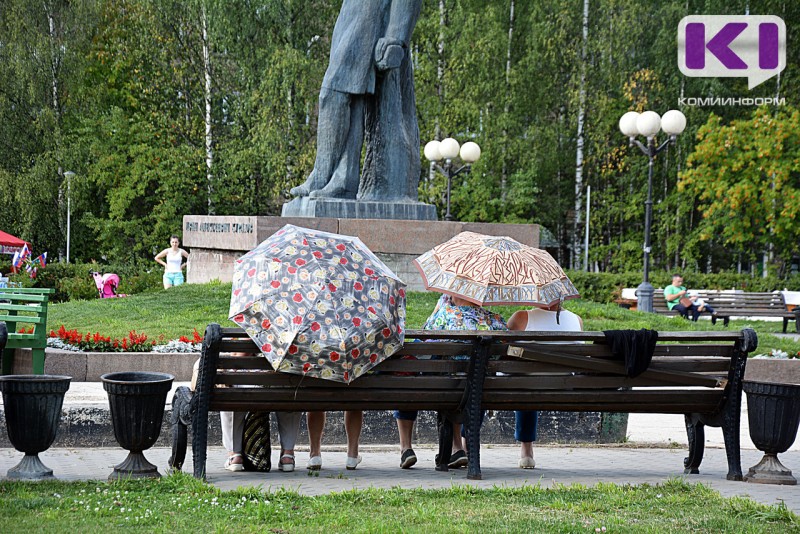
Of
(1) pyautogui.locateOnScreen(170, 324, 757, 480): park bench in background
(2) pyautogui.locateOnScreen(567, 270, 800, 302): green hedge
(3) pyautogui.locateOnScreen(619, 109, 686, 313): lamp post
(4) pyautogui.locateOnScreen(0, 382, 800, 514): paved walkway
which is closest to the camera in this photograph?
(1) pyautogui.locateOnScreen(170, 324, 757, 480): park bench in background

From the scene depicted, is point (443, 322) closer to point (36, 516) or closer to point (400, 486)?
point (400, 486)

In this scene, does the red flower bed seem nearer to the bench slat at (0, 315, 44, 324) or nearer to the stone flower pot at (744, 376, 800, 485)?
the bench slat at (0, 315, 44, 324)

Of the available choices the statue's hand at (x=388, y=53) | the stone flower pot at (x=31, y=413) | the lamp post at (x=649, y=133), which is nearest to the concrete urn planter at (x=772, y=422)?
the stone flower pot at (x=31, y=413)

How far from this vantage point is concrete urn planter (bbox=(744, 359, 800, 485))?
21.7ft

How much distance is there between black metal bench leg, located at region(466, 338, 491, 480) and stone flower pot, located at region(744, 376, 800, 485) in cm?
162

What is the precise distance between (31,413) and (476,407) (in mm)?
2458

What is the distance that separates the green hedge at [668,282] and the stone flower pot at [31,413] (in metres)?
21.4

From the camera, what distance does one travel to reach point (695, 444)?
698cm

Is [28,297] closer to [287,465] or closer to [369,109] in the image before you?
[287,465]

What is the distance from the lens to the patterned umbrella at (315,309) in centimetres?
592

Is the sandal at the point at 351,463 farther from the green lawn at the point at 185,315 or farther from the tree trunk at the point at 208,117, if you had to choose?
the tree trunk at the point at 208,117

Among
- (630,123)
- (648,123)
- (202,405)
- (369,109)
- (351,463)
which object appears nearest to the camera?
(202,405)

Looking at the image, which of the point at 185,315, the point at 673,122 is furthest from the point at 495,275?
the point at 673,122

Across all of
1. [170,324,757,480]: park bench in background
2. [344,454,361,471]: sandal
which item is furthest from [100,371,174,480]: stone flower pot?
[344,454,361,471]: sandal
